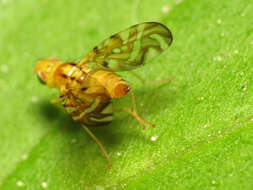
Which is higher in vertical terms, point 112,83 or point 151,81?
point 112,83

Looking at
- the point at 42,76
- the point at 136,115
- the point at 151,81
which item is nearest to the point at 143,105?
the point at 136,115

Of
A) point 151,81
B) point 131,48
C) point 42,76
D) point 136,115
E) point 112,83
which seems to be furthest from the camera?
point 42,76

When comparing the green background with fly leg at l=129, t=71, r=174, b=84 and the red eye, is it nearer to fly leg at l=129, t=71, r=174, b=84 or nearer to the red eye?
fly leg at l=129, t=71, r=174, b=84

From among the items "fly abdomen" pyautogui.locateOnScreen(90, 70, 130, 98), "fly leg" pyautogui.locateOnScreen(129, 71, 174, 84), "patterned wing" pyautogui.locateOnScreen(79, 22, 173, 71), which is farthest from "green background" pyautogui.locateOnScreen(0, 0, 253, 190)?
"fly abdomen" pyautogui.locateOnScreen(90, 70, 130, 98)

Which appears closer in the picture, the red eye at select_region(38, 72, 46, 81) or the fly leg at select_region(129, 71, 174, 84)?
the fly leg at select_region(129, 71, 174, 84)

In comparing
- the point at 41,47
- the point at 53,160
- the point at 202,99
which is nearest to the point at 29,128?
the point at 53,160

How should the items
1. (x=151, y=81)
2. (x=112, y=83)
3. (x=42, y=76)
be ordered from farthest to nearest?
(x=42, y=76)
(x=151, y=81)
(x=112, y=83)

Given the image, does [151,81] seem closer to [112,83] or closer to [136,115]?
[136,115]
